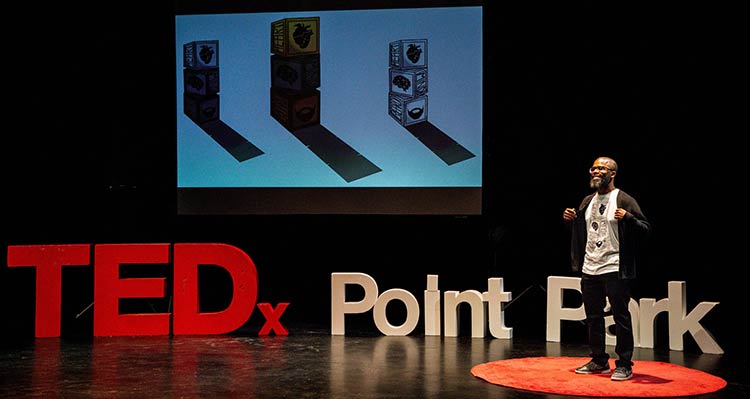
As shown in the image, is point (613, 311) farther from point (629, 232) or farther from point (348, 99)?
point (348, 99)

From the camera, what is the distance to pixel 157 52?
8.02 metres

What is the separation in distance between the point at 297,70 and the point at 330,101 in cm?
38

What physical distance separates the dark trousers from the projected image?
2202 mm

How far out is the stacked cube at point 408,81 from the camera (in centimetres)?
758

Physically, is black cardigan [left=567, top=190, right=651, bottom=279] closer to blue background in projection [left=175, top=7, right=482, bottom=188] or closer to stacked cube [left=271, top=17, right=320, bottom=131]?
blue background in projection [left=175, top=7, right=482, bottom=188]

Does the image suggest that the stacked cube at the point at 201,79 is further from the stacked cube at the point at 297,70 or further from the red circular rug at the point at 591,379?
the red circular rug at the point at 591,379

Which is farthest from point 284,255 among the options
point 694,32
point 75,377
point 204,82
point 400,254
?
point 694,32

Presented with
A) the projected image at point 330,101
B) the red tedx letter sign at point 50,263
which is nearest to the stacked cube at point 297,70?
the projected image at point 330,101

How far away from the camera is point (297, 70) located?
25.3 ft

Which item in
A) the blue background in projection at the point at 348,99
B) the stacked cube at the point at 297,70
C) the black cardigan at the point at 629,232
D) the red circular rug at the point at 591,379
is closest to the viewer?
the red circular rug at the point at 591,379

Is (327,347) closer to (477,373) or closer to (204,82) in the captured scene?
(477,373)

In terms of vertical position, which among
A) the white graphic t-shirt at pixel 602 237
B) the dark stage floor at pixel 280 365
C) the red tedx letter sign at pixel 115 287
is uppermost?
the white graphic t-shirt at pixel 602 237

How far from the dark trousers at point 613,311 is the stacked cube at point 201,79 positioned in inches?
147

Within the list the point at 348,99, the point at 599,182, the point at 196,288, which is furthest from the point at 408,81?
the point at 599,182
